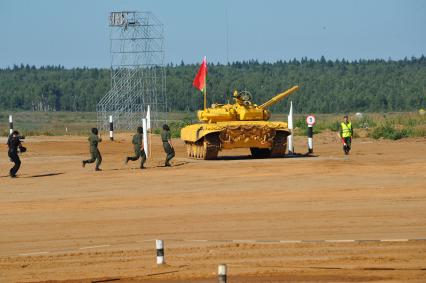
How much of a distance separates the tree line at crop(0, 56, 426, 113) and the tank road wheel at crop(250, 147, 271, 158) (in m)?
57.5

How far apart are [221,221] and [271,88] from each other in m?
111

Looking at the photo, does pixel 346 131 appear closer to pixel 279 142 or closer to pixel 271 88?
pixel 279 142

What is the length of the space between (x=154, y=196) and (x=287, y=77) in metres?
131

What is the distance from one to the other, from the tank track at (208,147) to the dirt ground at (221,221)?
484 millimetres

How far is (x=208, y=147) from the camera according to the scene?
34031 millimetres

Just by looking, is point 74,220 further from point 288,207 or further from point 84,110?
point 84,110

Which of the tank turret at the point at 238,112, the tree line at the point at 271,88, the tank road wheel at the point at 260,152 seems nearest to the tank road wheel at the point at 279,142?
the tank road wheel at the point at 260,152

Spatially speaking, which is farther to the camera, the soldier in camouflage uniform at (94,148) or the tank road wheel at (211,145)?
the tank road wheel at (211,145)

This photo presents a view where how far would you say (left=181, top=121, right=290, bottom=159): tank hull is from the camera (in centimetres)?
3347

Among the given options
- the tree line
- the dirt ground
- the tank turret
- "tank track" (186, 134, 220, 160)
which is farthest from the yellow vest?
the tree line

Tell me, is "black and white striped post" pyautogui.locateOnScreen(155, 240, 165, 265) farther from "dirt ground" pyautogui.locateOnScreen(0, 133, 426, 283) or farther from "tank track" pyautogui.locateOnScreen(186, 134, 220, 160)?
"tank track" pyautogui.locateOnScreen(186, 134, 220, 160)

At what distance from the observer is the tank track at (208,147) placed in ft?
111

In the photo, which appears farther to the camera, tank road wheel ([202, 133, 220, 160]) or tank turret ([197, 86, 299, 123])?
tank turret ([197, 86, 299, 123])

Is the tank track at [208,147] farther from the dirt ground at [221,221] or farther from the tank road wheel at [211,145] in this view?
the dirt ground at [221,221]
